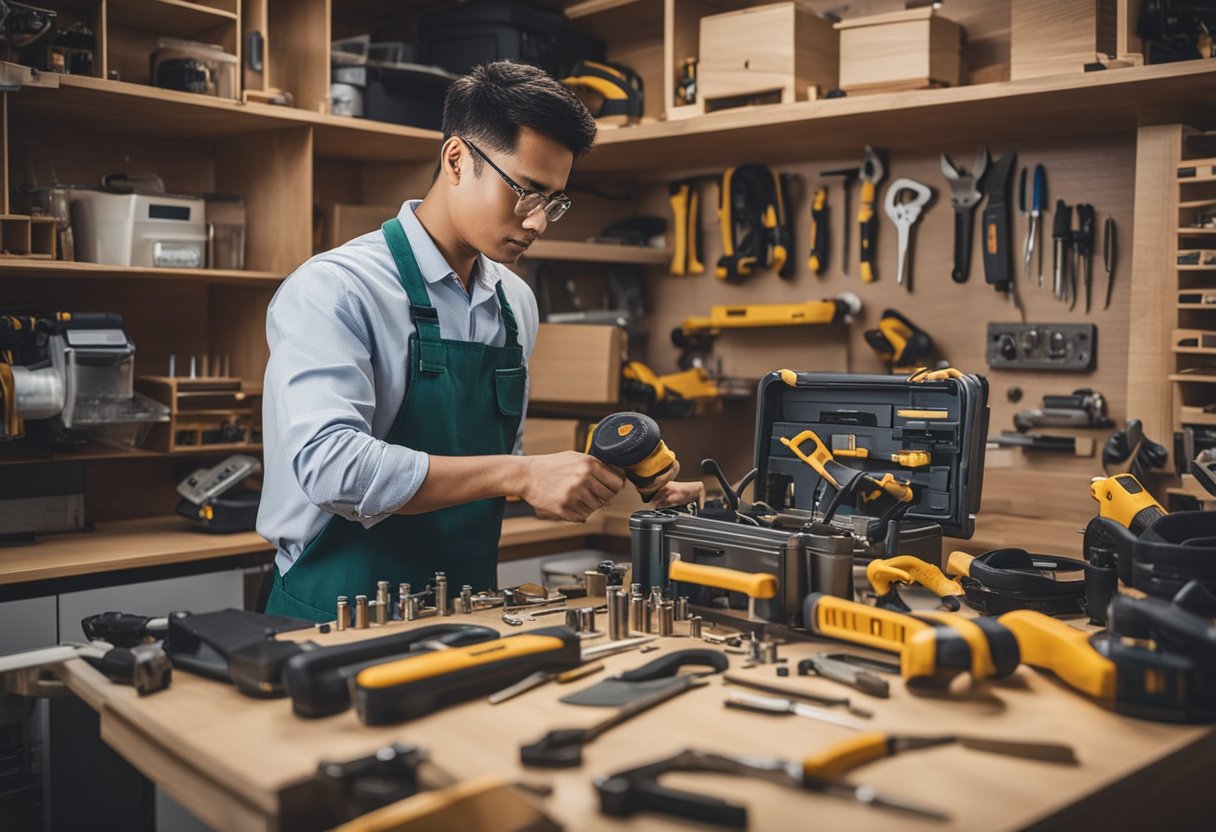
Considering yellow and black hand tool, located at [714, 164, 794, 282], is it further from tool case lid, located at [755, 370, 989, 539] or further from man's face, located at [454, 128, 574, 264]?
man's face, located at [454, 128, 574, 264]

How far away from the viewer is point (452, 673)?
1253 millimetres

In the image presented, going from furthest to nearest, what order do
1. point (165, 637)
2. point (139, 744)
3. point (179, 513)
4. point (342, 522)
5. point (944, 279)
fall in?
point (944, 279)
point (179, 513)
point (342, 522)
point (165, 637)
point (139, 744)

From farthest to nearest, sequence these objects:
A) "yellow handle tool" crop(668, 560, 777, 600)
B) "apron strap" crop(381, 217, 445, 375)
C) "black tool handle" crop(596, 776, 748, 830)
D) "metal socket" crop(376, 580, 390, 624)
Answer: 1. "apron strap" crop(381, 217, 445, 375)
2. "metal socket" crop(376, 580, 390, 624)
3. "yellow handle tool" crop(668, 560, 777, 600)
4. "black tool handle" crop(596, 776, 748, 830)

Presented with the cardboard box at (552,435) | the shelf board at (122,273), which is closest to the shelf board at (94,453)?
the shelf board at (122,273)

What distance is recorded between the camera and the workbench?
1021 millimetres

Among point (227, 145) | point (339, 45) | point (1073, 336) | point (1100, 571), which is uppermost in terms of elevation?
point (339, 45)

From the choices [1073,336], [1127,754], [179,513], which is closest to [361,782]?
[1127,754]

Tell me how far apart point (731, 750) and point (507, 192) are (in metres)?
1.19

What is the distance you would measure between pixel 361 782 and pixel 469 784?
0.12 m

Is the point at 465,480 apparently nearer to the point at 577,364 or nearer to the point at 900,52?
the point at 577,364

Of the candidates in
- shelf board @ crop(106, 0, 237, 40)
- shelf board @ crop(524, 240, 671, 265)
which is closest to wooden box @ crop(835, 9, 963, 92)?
shelf board @ crop(524, 240, 671, 265)

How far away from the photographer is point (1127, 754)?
1146mm

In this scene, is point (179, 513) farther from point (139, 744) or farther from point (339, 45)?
point (139, 744)

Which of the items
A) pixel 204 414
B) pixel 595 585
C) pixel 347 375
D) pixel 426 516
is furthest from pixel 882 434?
pixel 204 414
